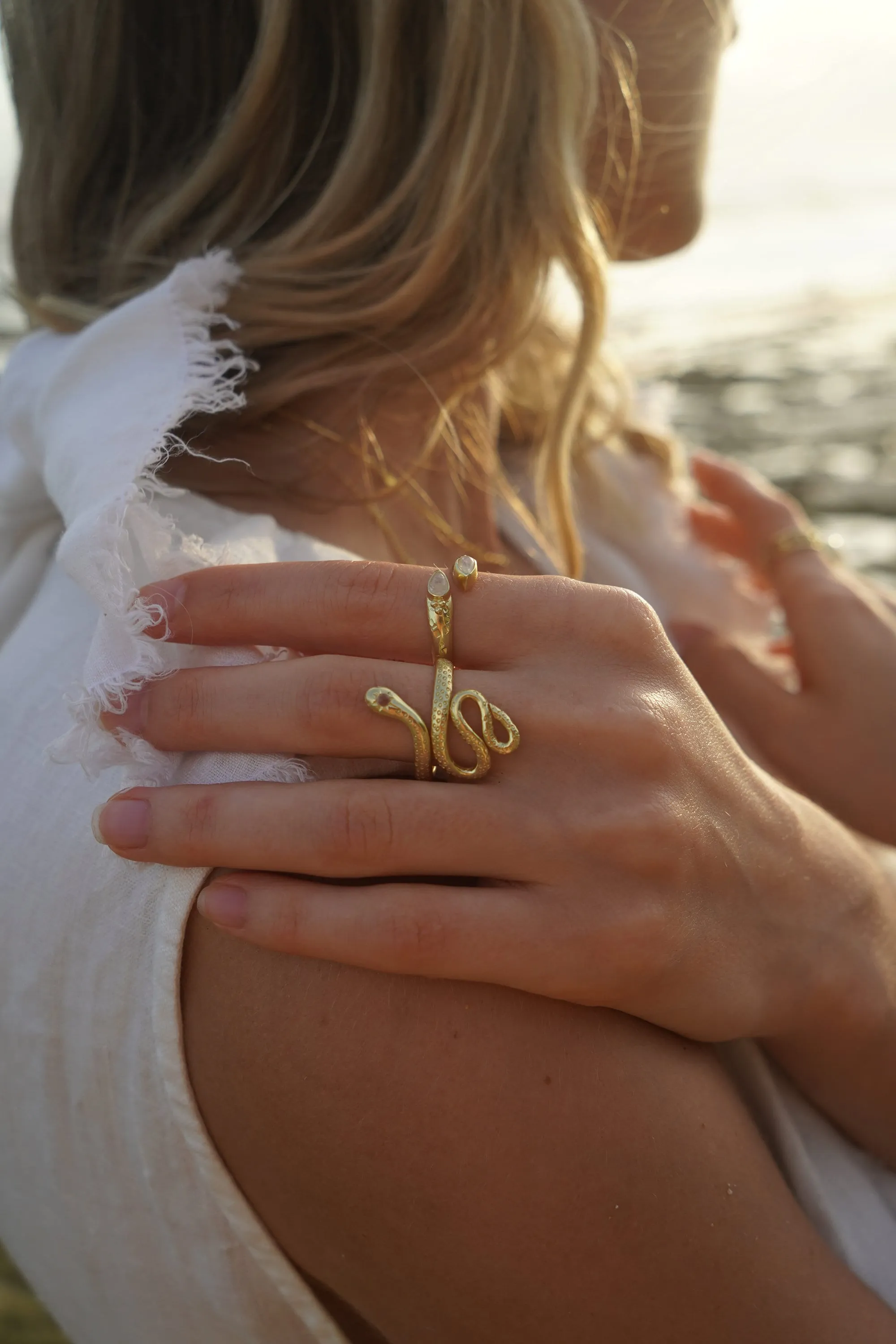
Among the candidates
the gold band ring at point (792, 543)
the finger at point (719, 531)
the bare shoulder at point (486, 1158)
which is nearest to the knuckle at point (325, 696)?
the bare shoulder at point (486, 1158)

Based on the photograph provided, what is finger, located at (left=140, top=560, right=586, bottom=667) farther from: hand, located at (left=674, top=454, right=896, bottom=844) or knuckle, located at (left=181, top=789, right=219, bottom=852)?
hand, located at (left=674, top=454, right=896, bottom=844)

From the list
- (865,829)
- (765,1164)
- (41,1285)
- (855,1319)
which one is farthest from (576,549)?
(41,1285)

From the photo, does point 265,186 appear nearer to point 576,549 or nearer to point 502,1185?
point 576,549

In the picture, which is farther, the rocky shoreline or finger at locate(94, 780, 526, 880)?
the rocky shoreline

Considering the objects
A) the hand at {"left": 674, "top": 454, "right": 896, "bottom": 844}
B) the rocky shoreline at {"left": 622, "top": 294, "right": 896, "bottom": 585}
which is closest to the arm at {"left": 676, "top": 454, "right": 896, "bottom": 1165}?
the hand at {"left": 674, "top": 454, "right": 896, "bottom": 844}

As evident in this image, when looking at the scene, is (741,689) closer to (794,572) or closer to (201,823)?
(794,572)

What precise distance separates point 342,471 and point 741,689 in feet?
2.76

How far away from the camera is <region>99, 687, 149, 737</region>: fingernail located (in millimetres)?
1062

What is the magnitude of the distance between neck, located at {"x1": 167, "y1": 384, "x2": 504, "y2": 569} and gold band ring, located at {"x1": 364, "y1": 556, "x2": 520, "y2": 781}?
1.35 ft

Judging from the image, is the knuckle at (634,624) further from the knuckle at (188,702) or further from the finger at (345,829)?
the knuckle at (188,702)

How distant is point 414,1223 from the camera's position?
99 centimetres

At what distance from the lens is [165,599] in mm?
1091

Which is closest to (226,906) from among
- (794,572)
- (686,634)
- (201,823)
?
(201,823)

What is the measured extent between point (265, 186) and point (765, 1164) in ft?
A: 4.42
